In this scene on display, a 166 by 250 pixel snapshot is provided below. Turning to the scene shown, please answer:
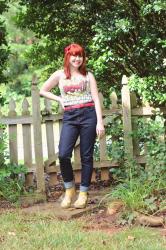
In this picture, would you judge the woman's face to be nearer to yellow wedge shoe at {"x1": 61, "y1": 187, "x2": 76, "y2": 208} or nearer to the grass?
yellow wedge shoe at {"x1": 61, "y1": 187, "x2": 76, "y2": 208}

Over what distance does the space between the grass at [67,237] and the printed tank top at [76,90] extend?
135 centimetres

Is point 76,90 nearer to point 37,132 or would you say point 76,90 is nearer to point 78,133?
point 78,133

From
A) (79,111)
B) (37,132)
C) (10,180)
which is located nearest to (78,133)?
(79,111)

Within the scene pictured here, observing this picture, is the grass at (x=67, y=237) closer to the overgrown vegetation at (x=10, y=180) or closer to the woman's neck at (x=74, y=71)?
the overgrown vegetation at (x=10, y=180)

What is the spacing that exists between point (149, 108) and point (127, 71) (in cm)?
148

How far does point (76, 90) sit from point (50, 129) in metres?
1.35

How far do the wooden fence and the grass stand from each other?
1.52 meters

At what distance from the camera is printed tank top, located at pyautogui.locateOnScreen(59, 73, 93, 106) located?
5613mm

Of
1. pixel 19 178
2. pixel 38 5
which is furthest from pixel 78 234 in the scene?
pixel 38 5

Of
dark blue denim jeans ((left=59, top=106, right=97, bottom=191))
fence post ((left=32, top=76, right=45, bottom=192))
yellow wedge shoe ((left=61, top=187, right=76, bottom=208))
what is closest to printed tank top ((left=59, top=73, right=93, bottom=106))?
dark blue denim jeans ((left=59, top=106, right=97, bottom=191))

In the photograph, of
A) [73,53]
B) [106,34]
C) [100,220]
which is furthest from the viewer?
[106,34]

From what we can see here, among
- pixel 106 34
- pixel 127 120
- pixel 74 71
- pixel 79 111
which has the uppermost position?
pixel 106 34

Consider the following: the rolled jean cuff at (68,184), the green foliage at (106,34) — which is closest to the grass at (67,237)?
the rolled jean cuff at (68,184)

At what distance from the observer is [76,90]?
5621 millimetres
